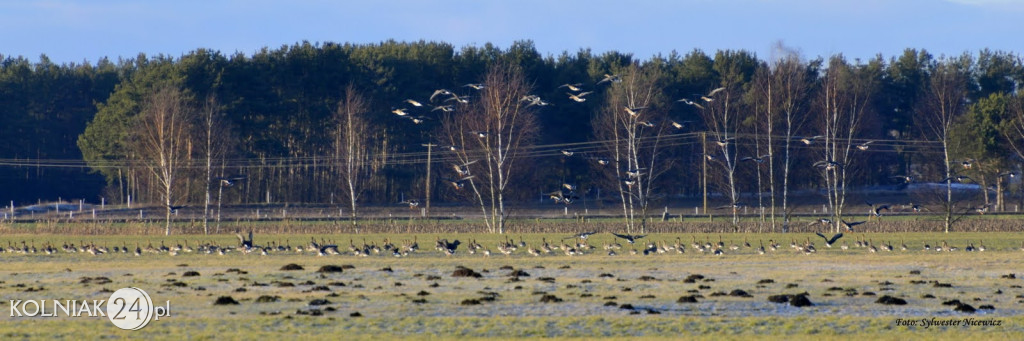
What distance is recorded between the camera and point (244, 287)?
3259 centimetres

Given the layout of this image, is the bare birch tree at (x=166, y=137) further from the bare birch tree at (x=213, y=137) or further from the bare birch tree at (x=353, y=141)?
the bare birch tree at (x=353, y=141)

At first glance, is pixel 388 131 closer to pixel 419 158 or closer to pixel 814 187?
pixel 419 158

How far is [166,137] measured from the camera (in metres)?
77.8

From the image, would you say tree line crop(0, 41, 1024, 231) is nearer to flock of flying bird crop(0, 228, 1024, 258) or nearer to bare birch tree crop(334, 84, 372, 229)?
bare birch tree crop(334, 84, 372, 229)

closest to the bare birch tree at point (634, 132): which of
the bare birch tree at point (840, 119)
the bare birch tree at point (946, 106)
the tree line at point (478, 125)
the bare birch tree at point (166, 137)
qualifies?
the tree line at point (478, 125)

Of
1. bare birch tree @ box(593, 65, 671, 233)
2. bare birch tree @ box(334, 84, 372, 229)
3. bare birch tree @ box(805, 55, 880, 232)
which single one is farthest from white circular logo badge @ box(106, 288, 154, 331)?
bare birch tree @ box(334, 84, 372, 229)

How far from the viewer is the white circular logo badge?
24.2 m

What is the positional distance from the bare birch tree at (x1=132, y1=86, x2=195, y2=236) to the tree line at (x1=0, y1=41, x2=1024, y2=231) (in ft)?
1.02

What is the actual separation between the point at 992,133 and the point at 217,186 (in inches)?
2248

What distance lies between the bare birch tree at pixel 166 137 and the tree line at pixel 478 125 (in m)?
0.31

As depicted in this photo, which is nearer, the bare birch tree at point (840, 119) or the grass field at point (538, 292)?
the grass field at point (538, 292)

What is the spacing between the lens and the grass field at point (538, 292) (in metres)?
23.8

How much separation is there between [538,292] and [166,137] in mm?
52243

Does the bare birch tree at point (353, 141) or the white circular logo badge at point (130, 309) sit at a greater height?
the bare birch tree at point (353, 141)
